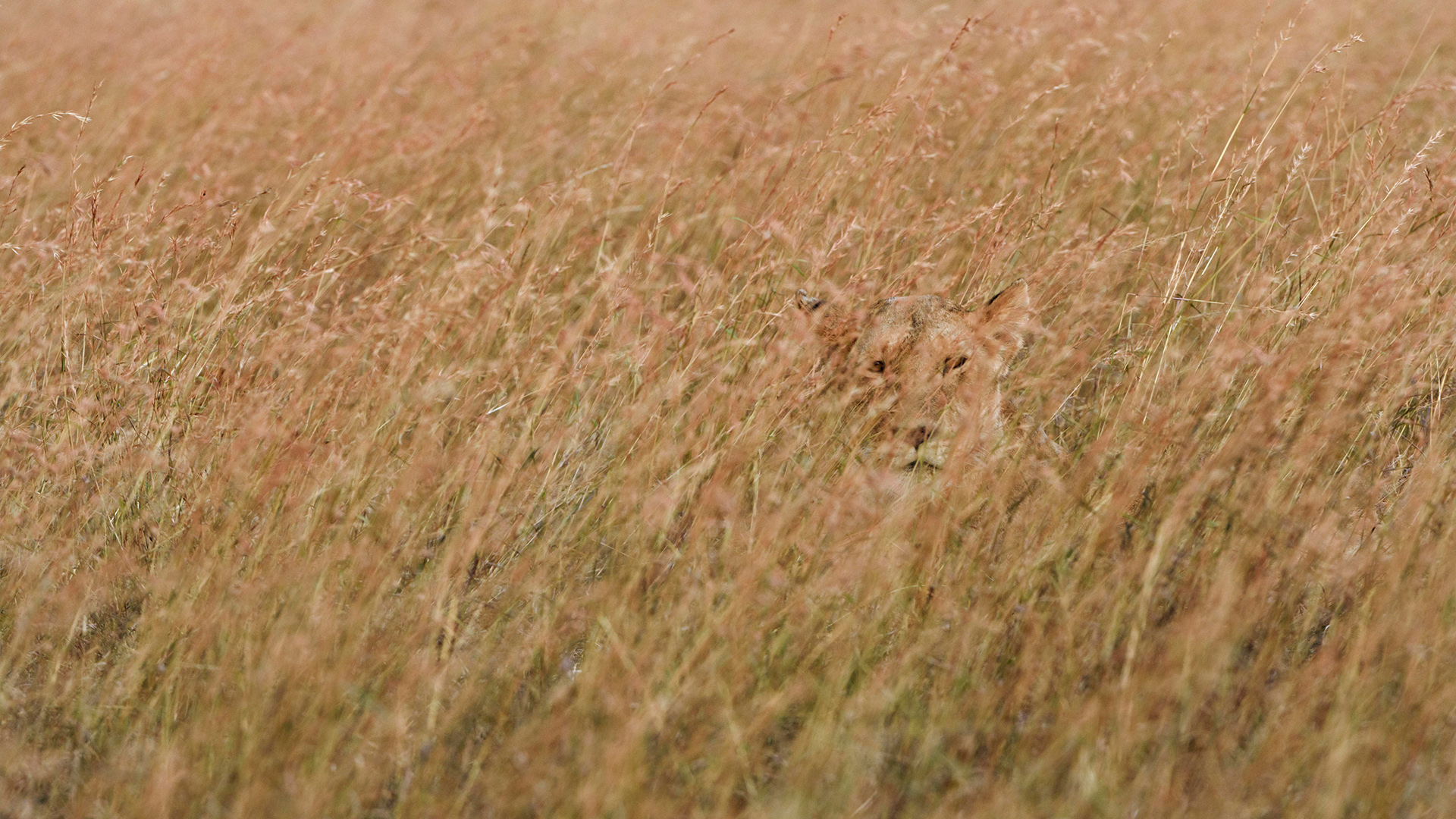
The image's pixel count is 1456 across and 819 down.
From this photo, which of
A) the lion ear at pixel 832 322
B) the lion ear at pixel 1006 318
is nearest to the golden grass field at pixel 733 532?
the lion ear at pixel 832 322

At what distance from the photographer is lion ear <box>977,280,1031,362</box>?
10.1 ft

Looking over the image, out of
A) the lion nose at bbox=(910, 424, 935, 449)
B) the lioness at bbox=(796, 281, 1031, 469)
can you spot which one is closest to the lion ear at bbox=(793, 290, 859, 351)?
the lioness at bbox=(796, 281, 1031, 469)

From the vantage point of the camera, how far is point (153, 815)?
6.33 ft

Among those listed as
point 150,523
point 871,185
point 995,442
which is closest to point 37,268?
point 150,523

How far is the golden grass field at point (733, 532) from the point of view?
210 centimetres

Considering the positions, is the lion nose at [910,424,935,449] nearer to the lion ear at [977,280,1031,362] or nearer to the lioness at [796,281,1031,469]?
the lioness at [796,281,1031,469]

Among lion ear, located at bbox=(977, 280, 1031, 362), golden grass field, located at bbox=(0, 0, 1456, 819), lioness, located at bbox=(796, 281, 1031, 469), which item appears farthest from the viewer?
lion ear, located at bbox=(977, 280, 1031, 362)

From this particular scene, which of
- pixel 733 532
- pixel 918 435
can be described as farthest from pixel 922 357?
pixel 733 532

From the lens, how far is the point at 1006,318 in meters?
3.11

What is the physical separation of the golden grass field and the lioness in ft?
0.30

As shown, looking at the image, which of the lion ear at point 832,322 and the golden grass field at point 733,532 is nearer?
the golden grass field at point 733,532

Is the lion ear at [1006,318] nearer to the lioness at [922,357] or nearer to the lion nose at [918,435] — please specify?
the lioness at [922,357]

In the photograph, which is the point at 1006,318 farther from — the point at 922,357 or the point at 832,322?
the point at 832,322

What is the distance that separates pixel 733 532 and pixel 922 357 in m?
0.76
